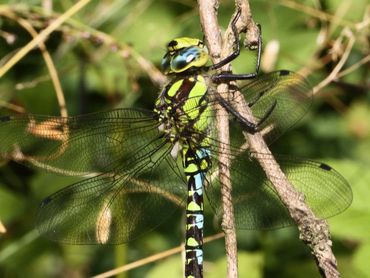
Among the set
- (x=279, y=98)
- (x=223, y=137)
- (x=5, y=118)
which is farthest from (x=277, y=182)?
(x=5, y=118)

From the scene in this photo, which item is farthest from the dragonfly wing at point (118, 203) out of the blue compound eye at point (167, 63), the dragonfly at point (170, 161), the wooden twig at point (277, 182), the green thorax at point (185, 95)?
the wooden twig at point (277, 182)

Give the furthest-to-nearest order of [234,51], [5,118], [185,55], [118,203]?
[118,203]
[5,118]
[185,55]
[234,51]

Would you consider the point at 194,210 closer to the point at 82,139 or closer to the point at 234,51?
the point at 82,139

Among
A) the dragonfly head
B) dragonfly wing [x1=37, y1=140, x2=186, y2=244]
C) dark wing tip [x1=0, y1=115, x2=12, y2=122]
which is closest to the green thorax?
the dragonfly head

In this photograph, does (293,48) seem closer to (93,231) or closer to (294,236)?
(294,236)

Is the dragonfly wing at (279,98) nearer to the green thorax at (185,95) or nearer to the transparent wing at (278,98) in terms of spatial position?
the transparent wing at (278,98)

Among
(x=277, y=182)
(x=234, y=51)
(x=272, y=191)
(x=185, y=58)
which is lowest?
(x=277, y=182)

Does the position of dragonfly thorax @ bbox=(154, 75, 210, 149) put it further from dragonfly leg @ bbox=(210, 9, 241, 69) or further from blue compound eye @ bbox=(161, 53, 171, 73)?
dragonfly leg @ bbox=(210, 9, 241, 69)
